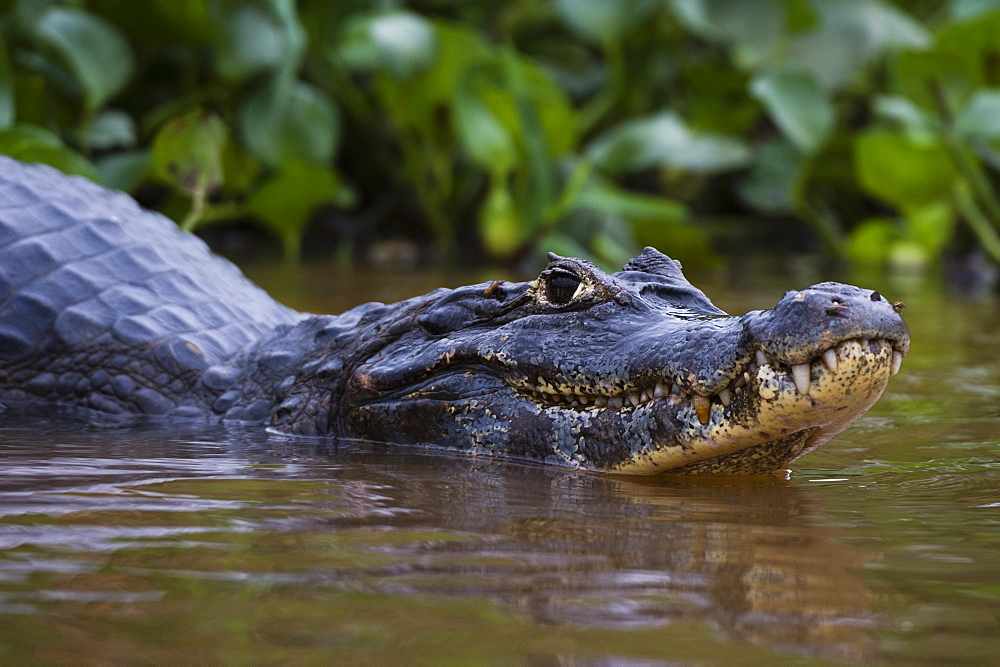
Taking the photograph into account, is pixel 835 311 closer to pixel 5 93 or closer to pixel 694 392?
pixel 694 392

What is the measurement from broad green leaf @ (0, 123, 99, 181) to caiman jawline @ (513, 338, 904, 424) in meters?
3.73

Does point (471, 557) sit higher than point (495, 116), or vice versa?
point (495, 116)

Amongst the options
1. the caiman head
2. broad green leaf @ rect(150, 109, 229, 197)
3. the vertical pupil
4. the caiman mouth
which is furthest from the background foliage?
the caiman mouth

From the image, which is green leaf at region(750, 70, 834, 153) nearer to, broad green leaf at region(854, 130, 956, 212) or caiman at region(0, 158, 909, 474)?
broad green leaf at region(854, 130, 956, 212)

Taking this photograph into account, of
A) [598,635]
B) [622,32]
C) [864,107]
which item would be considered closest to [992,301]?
[622,32]

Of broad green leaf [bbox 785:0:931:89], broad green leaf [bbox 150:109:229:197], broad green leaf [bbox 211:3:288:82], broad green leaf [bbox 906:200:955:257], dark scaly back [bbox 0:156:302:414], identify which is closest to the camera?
dark scaly back [bbox 0:156:302:414]

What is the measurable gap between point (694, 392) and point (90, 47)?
222 inches

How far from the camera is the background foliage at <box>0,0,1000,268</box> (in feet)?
24.1

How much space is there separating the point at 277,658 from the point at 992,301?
6.44 metres

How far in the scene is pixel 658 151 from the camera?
26.9 ft

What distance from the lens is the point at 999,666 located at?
1380 mm

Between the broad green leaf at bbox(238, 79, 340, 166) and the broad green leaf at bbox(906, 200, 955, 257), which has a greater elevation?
the broad green leaf at bbox(238, 79, 340, 166)

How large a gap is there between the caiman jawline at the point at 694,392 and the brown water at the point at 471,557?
0.17m

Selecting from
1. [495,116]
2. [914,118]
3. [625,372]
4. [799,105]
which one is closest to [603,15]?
[495,116]
